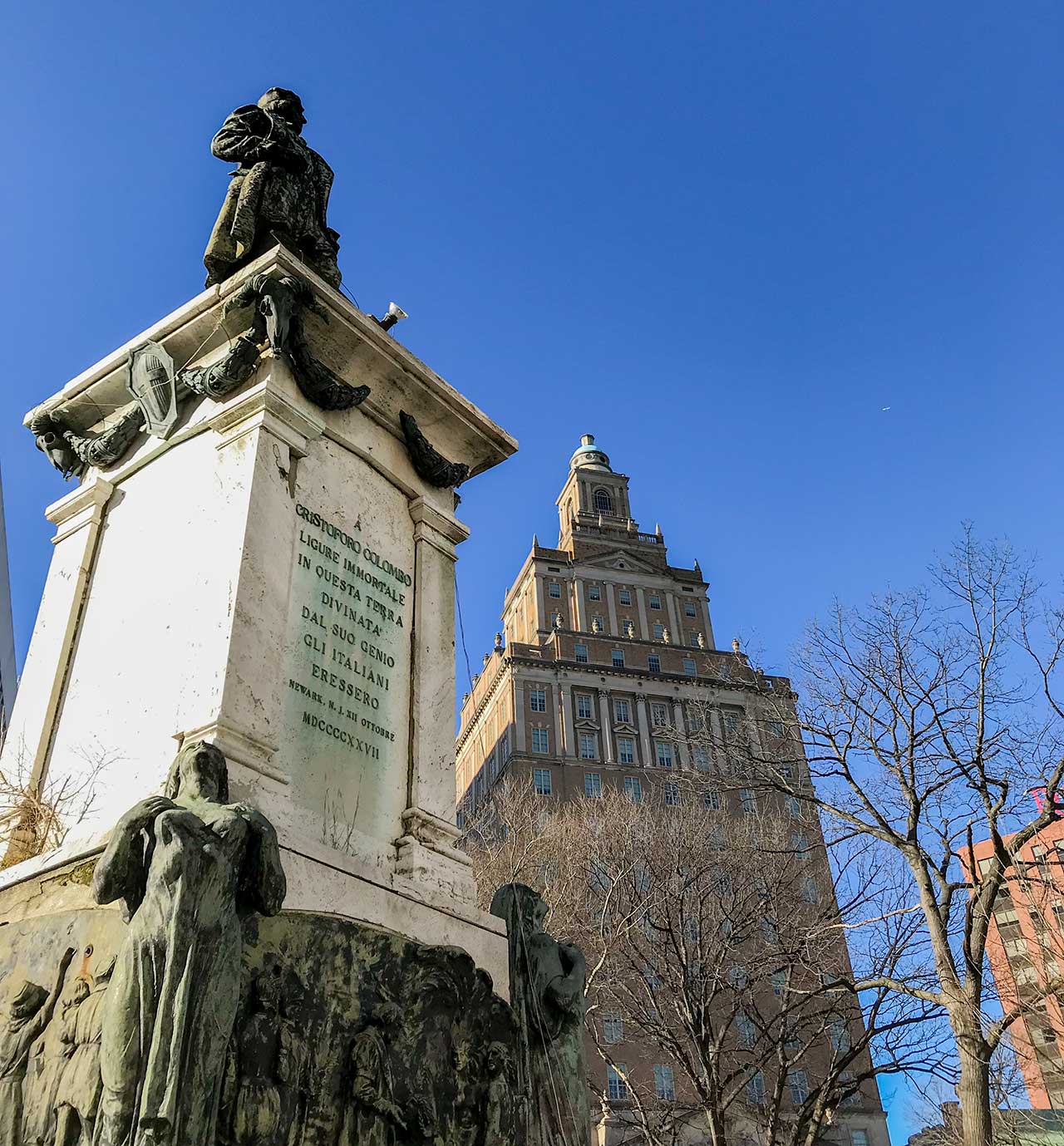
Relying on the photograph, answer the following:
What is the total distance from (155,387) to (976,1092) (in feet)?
49.9

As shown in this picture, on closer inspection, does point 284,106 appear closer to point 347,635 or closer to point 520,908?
point 347,635

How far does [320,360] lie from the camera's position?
777 cm

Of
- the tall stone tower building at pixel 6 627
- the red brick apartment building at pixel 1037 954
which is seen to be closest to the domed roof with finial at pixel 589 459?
the tall stone tower building at pixel 6 627

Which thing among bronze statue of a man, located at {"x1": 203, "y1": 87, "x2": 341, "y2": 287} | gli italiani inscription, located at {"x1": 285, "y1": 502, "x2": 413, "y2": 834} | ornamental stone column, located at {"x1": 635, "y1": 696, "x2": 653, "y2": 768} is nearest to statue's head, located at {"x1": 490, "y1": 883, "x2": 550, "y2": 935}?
gli italiani inscription, located at {"x1": 285, "y1": 502, "x2": 413, "y2": 834}

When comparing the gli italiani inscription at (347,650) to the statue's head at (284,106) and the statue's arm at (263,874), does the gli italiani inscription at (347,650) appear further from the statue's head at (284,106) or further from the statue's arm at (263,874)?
the statue's head at (284,106)

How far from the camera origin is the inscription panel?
622cm

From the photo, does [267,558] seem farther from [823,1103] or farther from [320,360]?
[823,1103]

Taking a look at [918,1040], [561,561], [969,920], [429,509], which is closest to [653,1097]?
[918,1040]

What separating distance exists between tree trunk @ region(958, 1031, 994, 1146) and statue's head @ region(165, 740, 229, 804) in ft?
48.6

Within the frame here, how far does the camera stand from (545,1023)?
6.31 meters

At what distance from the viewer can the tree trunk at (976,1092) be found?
52.3 feet

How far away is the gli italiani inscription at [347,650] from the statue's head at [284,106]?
3.81 m

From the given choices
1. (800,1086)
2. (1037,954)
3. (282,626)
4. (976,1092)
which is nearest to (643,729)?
(800,1086)

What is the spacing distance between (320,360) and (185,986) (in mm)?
4653
